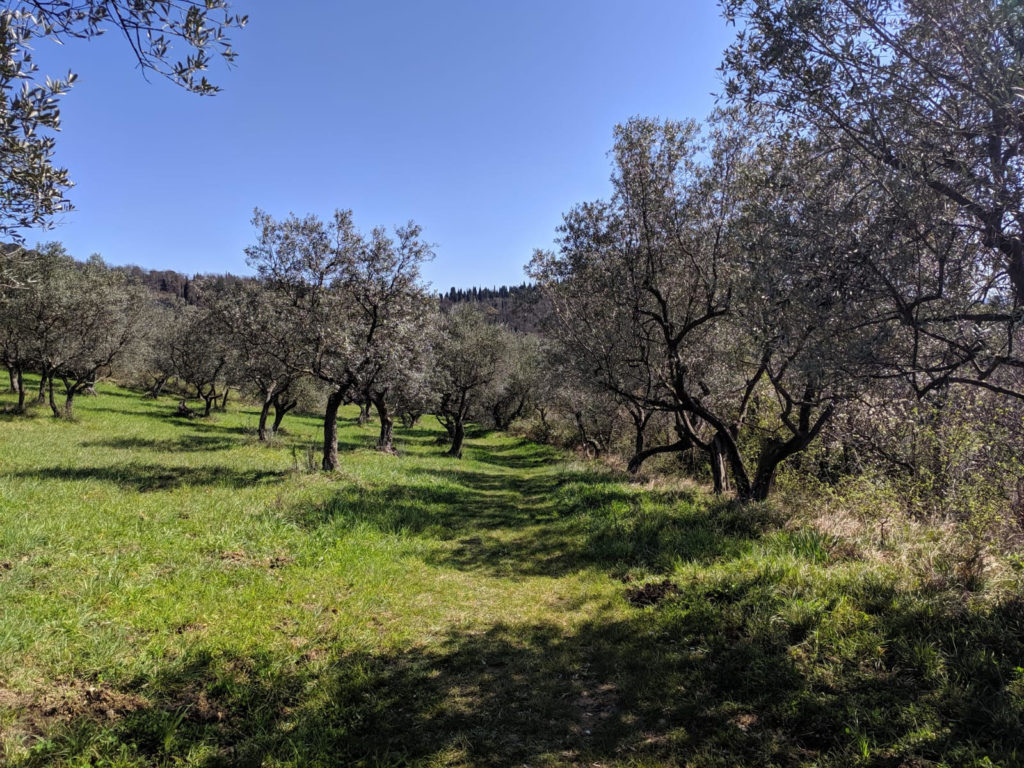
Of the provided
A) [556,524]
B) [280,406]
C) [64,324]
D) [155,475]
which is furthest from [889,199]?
[64,324]

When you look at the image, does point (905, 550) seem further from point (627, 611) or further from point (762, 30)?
point (762, 30)

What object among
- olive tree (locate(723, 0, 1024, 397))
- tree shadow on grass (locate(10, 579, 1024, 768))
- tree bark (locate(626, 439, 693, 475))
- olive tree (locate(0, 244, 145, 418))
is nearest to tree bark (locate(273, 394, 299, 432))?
olive tree (locate(0, 244, 145, 418))

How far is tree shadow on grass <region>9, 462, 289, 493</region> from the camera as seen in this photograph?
1479 centimetres

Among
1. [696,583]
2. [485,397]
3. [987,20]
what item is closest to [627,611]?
[696,583]

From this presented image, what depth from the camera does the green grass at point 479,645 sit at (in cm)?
462

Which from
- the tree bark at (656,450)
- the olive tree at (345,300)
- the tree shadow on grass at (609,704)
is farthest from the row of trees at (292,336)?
the tree bark at (656,450)

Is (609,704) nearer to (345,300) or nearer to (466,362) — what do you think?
(345,300)

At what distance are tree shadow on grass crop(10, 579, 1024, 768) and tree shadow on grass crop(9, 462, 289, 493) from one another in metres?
11.3

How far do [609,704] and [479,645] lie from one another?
85.7 inches

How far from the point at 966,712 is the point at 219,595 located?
942 cm

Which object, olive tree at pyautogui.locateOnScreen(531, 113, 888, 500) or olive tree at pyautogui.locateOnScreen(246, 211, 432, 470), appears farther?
olive tree at pyautogui.locateOnScreen(246, 211, 432, 470)

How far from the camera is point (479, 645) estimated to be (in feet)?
23.3

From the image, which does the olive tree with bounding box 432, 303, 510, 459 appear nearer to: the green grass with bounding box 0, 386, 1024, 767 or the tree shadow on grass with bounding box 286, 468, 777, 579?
Answer: the tree shadow on grass with bounding box 286, 468, 777, 579

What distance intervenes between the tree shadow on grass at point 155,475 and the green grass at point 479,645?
269 cm
